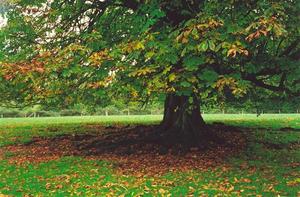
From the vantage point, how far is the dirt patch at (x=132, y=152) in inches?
590

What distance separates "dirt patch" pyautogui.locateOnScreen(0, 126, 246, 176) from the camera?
15.0 metres

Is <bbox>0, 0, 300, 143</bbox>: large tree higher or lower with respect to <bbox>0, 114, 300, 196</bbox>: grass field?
higher

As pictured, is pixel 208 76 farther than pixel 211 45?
Yes

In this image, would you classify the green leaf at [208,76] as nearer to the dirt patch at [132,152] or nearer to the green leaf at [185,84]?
the green leaf at [185,84]

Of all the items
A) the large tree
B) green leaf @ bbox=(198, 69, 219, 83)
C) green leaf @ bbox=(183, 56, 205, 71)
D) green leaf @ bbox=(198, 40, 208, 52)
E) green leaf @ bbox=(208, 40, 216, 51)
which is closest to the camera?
green leaf @ bbox=(208, 40, 216, 51)

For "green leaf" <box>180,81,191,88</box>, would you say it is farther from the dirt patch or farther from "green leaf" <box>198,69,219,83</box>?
the dirt patch

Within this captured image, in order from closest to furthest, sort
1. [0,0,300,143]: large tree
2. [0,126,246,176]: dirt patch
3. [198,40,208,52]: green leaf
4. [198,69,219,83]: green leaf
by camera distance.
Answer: [198,40,208,52]: green leaf → [0,0,300,143]: large tree → [198,69,219,83]: green leaf → [0,126,246,176]: dirt patch

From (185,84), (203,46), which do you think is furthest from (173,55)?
(203,46)

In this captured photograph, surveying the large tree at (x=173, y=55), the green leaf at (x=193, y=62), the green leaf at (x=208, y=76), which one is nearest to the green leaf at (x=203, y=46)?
the large tree at (x=173, y=55)

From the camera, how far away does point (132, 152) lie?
55.8ft

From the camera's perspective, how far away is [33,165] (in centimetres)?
1552

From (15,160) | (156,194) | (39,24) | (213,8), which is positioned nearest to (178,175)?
(156,194)

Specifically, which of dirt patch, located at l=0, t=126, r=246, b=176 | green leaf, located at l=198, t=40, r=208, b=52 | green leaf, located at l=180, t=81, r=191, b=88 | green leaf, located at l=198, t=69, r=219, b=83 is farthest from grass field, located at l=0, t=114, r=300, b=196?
green leaf, located at l=198, t=40, r=208, b=52

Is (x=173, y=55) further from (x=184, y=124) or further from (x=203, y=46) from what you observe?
(x=184, y=124)
